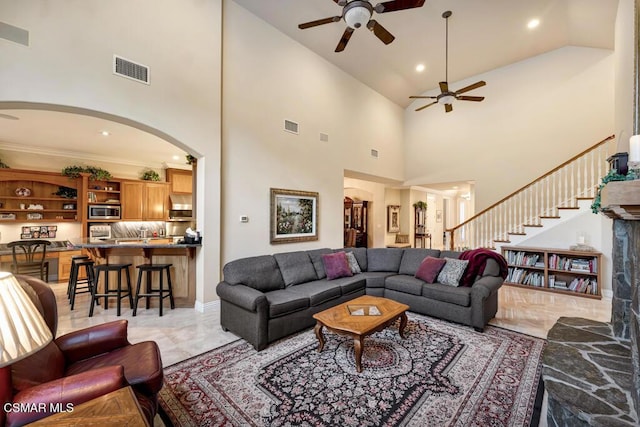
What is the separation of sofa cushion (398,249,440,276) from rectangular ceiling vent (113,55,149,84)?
4.62 metres

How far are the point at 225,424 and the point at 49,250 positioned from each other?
660cm

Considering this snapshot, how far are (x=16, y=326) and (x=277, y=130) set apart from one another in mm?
4537

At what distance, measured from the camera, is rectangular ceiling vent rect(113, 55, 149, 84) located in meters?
3.23

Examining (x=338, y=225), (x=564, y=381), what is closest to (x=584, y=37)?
(x=338, y=225)

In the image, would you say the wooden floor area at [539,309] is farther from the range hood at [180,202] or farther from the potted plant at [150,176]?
the potted plant at [150,176]

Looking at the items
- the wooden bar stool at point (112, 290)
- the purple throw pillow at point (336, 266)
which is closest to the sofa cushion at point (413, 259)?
the purple throw pillow at point (336, 266)

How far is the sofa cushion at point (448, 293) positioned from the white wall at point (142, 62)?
10.2 feet

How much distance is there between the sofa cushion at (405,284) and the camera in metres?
3.87

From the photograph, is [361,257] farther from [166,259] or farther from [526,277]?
[526,277]

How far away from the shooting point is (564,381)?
1816mm

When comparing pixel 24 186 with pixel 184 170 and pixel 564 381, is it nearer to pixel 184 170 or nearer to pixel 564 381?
pixel 184 170

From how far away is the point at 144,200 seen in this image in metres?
7.45

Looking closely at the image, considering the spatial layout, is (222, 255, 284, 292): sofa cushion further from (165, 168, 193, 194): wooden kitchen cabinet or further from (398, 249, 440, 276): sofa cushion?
(165, 168, 193, 194): wooden kitchen cabinet

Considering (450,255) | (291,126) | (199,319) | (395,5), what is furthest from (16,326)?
(291,126)
